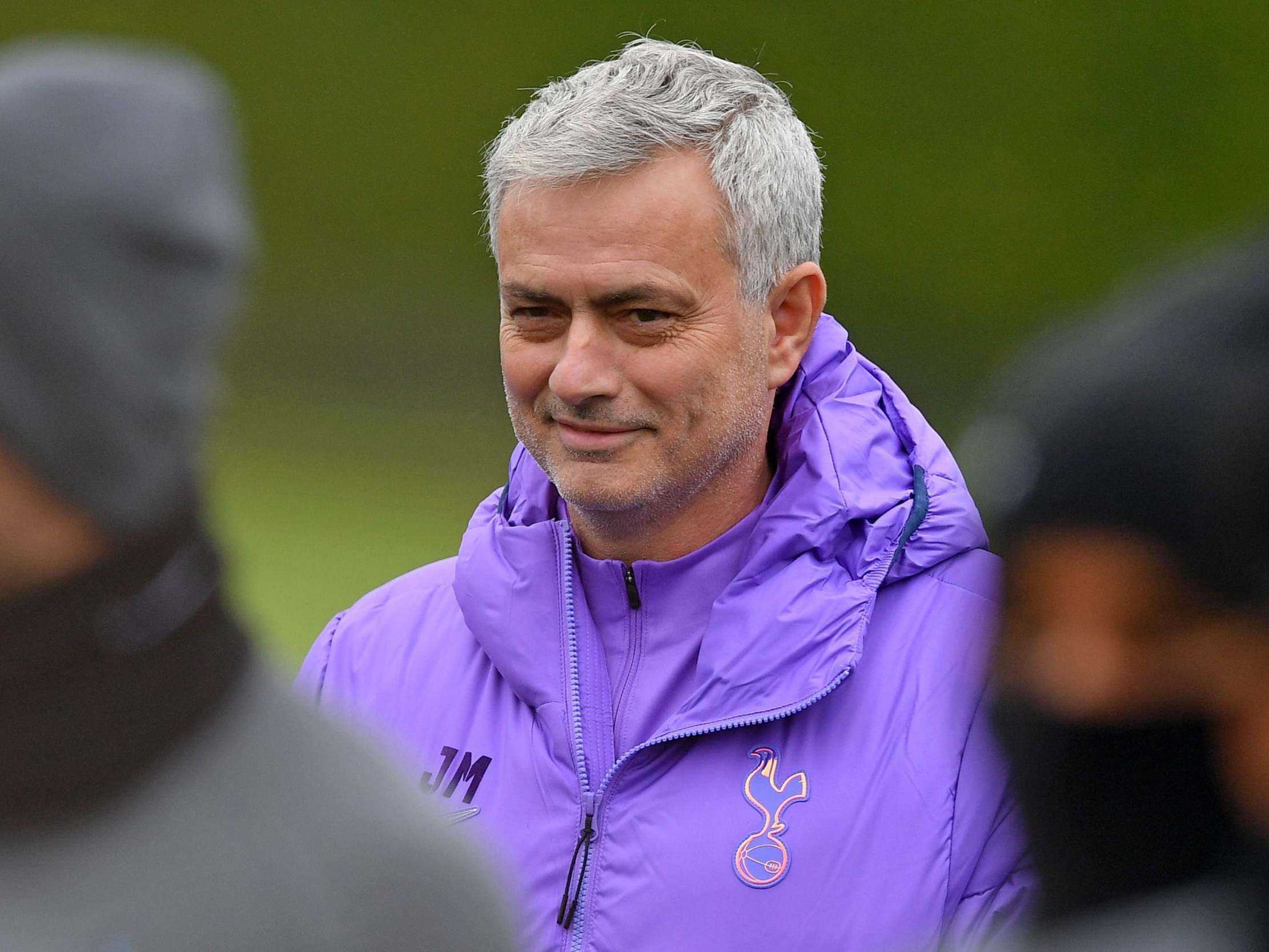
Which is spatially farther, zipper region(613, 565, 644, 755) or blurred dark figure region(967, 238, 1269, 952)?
zipper region(613, 565, 644, 755)

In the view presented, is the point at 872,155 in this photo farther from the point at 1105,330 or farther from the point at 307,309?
the point at 1105,330

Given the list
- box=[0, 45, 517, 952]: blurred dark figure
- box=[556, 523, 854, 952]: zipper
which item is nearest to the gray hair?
box=[556, 523, 854, 952]: zipper

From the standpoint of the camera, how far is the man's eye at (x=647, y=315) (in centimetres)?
174

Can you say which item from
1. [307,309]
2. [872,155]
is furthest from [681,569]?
[307,309]

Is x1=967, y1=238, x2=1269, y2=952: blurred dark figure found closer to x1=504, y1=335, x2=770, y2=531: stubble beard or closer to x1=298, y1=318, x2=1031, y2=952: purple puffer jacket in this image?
Result: x1=298, y1=318, x2=1031, y2=952: purple puffer jacket

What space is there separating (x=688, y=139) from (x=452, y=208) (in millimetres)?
691

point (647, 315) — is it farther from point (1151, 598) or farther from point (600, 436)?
point (1151, 598)

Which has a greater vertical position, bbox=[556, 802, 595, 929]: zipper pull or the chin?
the chin

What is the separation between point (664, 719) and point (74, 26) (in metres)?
1.15

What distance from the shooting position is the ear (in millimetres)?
1876

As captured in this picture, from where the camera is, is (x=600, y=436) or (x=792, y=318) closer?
(x=600, y=436)

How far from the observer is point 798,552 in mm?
1771

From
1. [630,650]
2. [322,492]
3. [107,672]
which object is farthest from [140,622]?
[630,650]

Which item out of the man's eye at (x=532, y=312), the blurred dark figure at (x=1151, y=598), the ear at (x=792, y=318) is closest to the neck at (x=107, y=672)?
the blurred dark figure at (x=1151, y=598)
